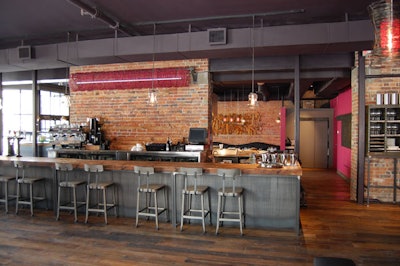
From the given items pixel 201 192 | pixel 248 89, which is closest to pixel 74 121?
pixel 201 192

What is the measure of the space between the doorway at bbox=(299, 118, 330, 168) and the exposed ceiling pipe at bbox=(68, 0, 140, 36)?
844cm

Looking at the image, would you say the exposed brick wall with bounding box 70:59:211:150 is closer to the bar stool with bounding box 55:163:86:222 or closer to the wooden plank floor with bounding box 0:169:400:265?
the bar stool with bounding box 55:163:86:222

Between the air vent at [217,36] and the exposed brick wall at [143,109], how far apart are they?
59.4 inches

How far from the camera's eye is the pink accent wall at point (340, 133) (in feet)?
30.2

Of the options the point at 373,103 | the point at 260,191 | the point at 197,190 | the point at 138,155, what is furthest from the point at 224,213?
the point at 373,103

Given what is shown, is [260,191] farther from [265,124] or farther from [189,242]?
[265,124]

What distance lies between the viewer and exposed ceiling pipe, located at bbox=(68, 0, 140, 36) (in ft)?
14.3

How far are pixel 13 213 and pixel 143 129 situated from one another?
304 centimetres

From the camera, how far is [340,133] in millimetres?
10438

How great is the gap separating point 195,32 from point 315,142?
27.5 ft

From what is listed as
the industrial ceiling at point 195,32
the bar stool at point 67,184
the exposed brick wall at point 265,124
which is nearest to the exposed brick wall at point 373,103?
the industrial ceiling at point 195,32

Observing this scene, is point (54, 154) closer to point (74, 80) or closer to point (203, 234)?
point (74, 80)

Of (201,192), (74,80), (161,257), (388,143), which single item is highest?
(74,80)

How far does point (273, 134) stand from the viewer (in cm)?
1265
